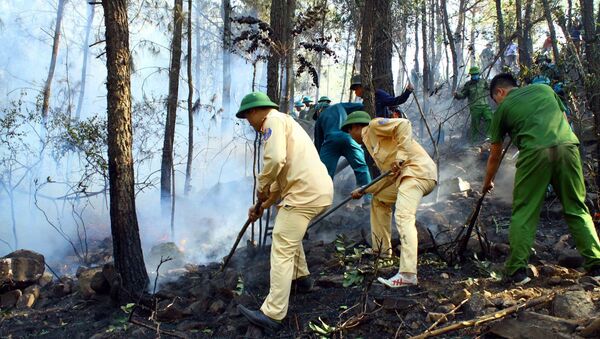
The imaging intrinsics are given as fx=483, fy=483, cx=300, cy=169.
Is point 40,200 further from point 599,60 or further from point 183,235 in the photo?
point 599,60

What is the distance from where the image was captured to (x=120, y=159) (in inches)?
207

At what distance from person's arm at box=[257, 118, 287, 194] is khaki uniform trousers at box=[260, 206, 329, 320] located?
12.7 inches

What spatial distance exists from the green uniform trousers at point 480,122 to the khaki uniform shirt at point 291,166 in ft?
22.1

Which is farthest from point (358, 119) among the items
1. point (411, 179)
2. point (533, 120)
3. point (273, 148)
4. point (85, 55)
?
point (85, 55)

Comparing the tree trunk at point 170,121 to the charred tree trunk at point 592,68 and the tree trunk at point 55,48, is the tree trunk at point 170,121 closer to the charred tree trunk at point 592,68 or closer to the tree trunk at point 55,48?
the tree trunk at point 55,48

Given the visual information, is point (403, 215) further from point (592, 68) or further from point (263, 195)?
point (592, 68)

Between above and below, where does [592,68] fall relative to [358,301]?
above

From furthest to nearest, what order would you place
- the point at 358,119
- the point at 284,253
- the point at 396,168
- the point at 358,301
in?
the point at 358,119 → the point at 396,168 → the point at 358,301 → the point at 284,253

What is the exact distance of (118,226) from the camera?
17.3ft

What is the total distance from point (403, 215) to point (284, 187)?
105 cm

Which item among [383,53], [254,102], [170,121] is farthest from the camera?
[170,121]

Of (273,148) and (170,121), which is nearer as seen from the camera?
(273,148)

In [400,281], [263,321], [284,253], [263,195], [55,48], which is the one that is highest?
[55,48]

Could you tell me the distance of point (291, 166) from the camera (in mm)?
3998
